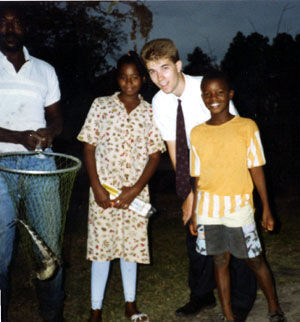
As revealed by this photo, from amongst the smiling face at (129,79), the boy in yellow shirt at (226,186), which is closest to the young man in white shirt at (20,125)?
the smiling face at (129,79)

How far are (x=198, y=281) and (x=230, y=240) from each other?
755 millimetres

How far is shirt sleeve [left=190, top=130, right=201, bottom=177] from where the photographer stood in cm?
296

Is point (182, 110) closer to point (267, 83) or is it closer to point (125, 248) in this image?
point (125, 248)

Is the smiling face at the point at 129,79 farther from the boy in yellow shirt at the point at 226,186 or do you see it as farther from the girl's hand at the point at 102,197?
the girl's hand at the point at 102,197

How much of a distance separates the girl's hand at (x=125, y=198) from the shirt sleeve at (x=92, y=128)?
467mm

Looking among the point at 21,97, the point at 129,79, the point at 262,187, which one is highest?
the point at 129,79

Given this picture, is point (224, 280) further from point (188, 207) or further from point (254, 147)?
point (254, 147)

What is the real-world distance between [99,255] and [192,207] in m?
0.84

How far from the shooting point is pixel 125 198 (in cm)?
296

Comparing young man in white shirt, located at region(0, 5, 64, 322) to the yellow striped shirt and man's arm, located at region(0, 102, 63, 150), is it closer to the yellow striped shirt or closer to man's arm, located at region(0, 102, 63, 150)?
man's arm, located at region(0, 102, 63, 150)

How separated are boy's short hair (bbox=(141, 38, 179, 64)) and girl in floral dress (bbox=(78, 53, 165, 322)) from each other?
0.09 m

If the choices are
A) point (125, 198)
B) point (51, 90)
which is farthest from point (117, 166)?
point (51, 90)

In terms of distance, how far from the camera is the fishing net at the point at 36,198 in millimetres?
2594

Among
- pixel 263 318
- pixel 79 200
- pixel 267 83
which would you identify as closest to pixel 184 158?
pixel 263 318
